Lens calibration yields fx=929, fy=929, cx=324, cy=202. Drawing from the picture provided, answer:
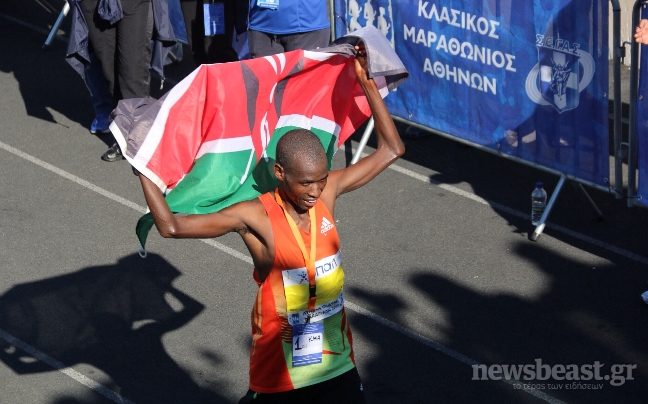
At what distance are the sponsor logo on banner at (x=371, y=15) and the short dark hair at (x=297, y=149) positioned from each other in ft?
14.1

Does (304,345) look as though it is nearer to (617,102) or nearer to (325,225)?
(325,225)

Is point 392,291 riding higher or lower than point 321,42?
lower

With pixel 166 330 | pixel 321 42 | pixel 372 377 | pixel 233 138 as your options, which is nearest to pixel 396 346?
pixel 372 377

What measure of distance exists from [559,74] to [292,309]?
3.71m

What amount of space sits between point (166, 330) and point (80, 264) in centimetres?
127

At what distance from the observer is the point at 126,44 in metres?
9.01

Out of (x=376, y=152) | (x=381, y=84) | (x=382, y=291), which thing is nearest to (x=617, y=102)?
(x=382, y=291)

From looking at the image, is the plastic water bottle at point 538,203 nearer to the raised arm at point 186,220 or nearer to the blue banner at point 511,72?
the blue banner at point 511,72

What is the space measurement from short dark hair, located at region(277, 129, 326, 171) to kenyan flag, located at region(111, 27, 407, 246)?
0.59m

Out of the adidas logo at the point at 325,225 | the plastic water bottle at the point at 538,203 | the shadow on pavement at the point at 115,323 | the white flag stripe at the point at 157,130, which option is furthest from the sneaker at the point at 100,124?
the adidas logo at the point at 325,225

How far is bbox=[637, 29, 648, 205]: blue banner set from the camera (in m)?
6.63

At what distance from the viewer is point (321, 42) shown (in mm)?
8547

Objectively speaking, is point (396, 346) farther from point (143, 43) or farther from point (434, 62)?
point (143, 43)

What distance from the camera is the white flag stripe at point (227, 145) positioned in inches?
192
